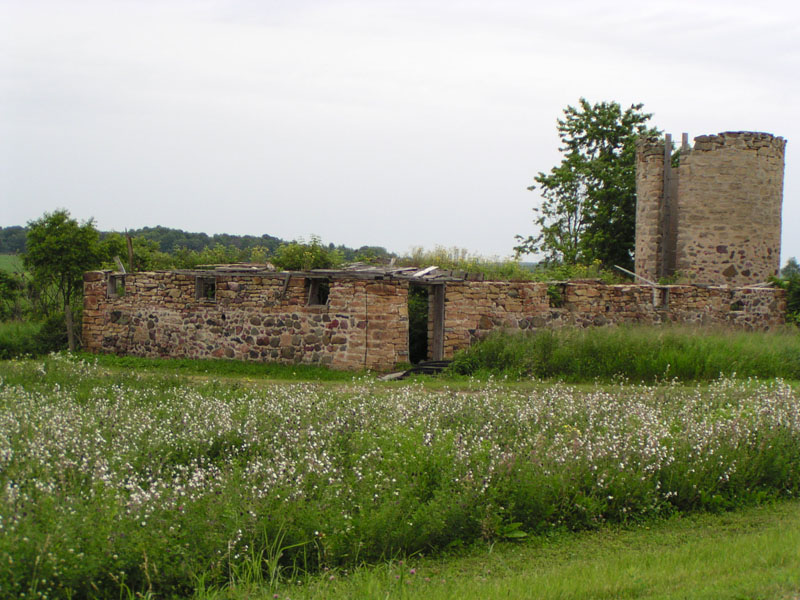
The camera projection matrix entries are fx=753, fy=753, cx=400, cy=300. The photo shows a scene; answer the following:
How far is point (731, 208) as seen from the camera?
2280 cm

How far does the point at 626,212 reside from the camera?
95.2 feet

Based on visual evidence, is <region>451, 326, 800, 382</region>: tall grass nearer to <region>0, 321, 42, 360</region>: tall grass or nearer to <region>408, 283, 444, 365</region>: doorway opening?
<region>408, 283, 444, 365</region>: doorway opening

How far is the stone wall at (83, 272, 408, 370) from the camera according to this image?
15000 mm

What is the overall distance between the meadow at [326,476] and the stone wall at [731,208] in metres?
14.1

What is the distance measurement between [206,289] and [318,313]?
3214 mm

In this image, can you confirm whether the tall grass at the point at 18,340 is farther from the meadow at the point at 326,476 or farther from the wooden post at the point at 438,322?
the wooden post at the point at 438,322

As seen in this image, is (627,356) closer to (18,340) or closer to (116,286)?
(116,286)

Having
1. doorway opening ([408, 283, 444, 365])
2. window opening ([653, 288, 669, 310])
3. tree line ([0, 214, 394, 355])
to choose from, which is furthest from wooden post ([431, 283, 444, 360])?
window opening ([653, 288, 669, 310])

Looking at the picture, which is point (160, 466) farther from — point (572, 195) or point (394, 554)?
point (572, 195)

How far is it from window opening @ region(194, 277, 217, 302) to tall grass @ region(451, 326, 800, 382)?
578cm

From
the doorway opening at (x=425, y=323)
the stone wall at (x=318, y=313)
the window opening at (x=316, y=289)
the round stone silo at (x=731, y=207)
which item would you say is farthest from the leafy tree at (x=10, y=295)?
the round stone silo at (x=731, y=207)

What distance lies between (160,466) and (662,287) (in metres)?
14.5

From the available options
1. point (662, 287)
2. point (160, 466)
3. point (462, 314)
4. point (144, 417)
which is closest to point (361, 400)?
point (144, 417)

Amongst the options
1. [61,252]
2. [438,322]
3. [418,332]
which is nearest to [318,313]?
[438,322]
